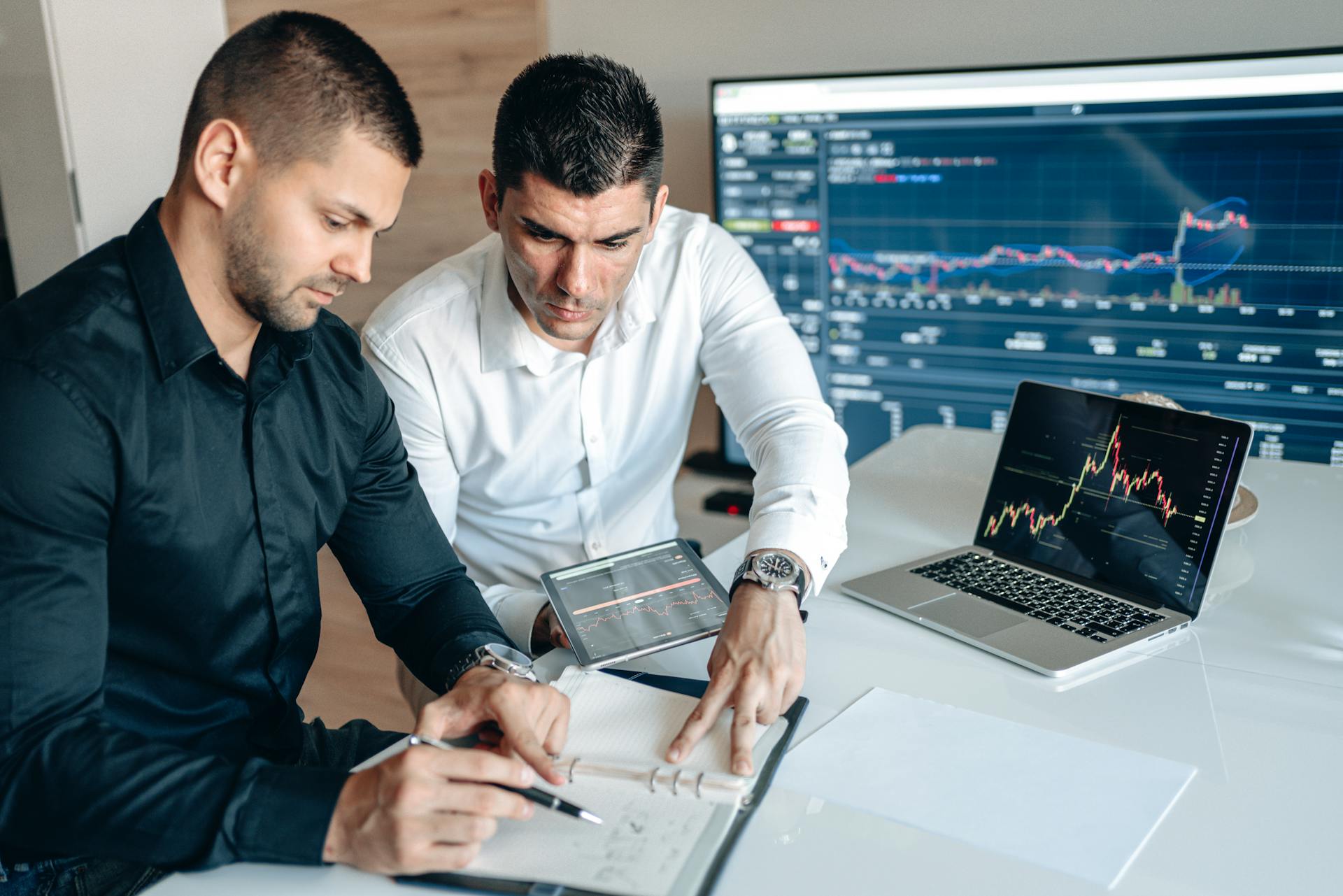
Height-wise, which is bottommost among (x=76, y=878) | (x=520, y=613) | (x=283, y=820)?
(x=76, y=878)

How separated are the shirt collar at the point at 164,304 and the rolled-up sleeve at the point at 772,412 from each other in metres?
0.66

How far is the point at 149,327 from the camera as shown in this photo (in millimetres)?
1005

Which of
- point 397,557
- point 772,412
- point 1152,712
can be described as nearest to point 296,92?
point 397,557

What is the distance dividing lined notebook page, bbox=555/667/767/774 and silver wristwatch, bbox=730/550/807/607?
0.61 feet

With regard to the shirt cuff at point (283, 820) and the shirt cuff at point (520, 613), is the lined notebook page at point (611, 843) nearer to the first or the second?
the shirt cuff at point (283, 820)

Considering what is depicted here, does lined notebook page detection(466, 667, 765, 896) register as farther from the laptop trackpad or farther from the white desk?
the laptop trackpad

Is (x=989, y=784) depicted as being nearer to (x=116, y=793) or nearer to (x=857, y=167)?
(x=116, y=793)

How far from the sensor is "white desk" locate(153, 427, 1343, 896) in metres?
0.81

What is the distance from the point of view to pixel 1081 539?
4.35 ft

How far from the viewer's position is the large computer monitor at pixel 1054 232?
6.54ft

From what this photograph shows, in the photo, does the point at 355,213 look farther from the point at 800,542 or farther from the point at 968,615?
the point at 968,615

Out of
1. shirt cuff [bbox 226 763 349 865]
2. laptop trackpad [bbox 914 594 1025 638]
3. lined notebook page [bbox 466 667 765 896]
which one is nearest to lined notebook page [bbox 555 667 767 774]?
lined notebook page [bbox 466 667 765 896]

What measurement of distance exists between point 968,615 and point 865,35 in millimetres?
1555

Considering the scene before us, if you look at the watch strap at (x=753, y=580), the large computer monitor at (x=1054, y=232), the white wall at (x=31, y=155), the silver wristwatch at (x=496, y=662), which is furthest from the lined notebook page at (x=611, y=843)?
the white wall at (x=31, y=155)
